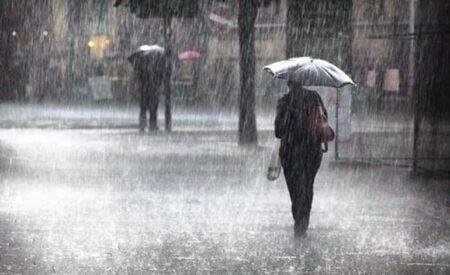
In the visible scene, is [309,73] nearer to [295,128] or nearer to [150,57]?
[295,128]

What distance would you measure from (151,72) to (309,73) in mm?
12777

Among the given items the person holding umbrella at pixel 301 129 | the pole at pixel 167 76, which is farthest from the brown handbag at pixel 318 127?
the pole at pixel 167 76

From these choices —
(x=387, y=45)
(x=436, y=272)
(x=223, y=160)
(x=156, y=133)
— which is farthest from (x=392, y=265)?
(x=387, y=45)

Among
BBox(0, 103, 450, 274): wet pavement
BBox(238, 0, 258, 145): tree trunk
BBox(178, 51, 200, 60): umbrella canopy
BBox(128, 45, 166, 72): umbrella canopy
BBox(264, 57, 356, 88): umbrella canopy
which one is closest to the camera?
BBox(0, 103, 450, 274): wet pavement

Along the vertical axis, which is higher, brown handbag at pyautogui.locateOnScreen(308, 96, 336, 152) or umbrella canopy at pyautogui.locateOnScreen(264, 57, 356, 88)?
umbrella canopy at pyautogui.locateOnScreen(264, 57, 356, 88)

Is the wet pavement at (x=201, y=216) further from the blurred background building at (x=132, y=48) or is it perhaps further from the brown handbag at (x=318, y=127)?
the blurred background building at (x=132, y=48)

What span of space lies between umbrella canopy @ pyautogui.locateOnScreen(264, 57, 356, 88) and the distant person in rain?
0.12 metres

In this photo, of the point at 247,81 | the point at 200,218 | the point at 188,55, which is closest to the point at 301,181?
the point at 200,218

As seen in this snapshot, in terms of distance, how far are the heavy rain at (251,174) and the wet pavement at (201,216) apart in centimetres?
3

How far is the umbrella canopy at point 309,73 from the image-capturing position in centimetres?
958

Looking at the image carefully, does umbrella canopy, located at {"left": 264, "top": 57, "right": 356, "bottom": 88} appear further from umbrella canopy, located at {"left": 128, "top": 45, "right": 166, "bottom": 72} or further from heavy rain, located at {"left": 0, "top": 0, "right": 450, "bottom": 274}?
umbrella canopy, located at {"left": 128, "top": 45, "right": 166, "bottom": 72}

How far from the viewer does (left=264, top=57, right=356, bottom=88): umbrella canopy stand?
958 centimetres

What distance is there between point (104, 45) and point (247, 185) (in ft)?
95.0

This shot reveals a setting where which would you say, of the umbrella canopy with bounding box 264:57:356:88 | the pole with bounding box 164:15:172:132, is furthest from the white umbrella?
the umbrella canopy with bounding box 264:57:356:88
